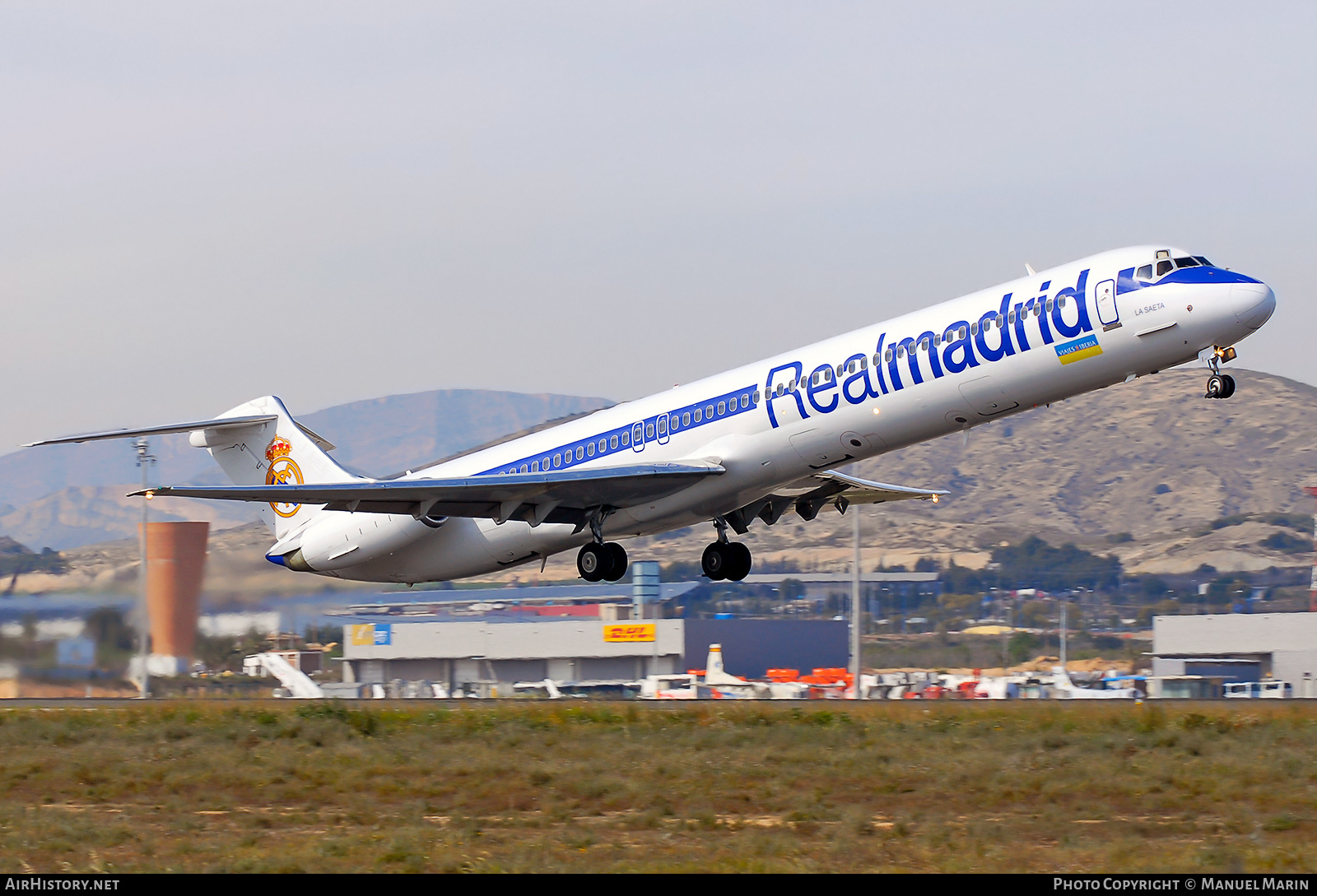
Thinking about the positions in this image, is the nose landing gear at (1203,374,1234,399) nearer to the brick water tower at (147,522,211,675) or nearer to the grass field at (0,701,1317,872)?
the grass field at (0,701,1317,872)

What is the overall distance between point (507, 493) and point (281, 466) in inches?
334

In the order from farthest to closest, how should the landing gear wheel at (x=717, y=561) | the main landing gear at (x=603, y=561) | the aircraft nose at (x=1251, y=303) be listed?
the landing gear wheel at (x=717, y=561), the main landing gear at (x=603, y=561), the aircraft nose at (x=1251, y=303)

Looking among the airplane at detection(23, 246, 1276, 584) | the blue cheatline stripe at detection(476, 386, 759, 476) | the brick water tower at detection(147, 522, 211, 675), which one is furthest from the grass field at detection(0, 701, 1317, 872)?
the brick water tower at detection(147, 522, 211, 675)

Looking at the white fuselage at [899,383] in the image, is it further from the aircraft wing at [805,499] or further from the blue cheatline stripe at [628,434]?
the aircraft wing at [805,499]

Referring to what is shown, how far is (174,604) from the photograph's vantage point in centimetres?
3975

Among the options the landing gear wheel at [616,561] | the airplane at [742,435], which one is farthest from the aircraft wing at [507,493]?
the landing gear wheel at [616,561]

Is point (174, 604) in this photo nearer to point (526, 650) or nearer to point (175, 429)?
Answer: point (175, 429)

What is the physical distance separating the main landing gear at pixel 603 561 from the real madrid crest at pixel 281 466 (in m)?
8.46

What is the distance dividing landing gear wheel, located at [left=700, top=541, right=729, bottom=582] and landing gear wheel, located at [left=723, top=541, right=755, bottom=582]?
0.18 ft

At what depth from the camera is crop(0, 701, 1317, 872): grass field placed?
51.6ft

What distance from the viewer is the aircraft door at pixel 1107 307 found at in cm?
2280

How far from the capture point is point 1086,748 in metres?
24.0

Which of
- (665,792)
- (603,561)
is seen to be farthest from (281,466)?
(665,792)
